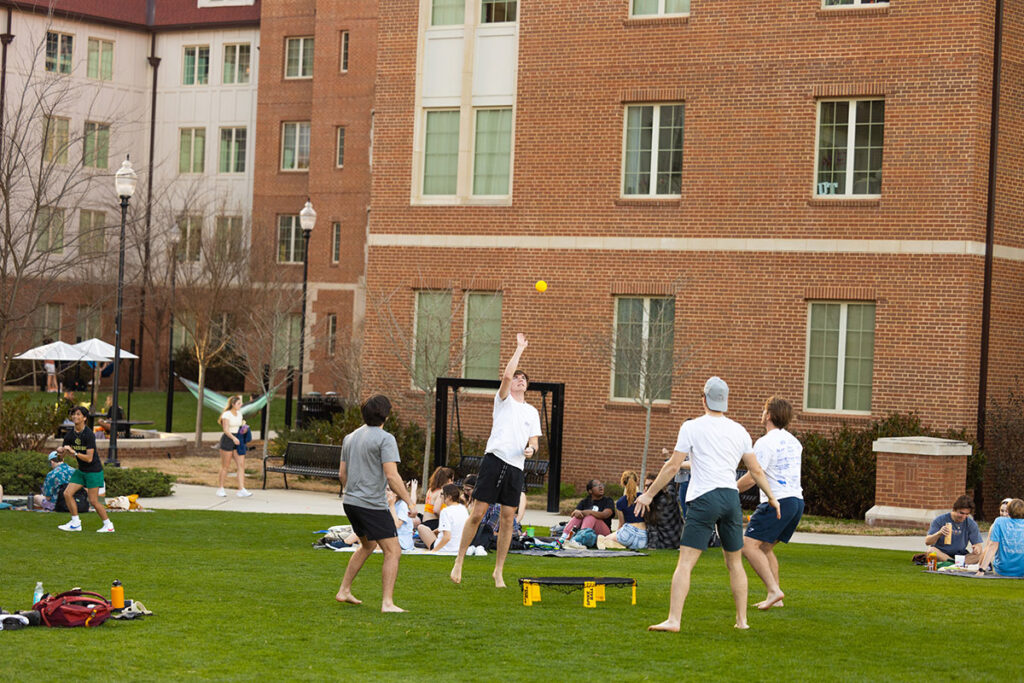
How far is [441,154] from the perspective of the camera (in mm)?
28469

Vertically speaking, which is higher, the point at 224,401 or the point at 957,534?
the point at 224,401

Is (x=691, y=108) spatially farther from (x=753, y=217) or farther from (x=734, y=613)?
(x=734, y=613)

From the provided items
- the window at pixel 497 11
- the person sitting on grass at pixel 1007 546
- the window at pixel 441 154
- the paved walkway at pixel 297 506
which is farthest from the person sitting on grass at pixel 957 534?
the window at pixel 497 11

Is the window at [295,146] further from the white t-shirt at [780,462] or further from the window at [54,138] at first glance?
the white t-shirt at [780,462]

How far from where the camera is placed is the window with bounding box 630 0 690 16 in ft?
87.7

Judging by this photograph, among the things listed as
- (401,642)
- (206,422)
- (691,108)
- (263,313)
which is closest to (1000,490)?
(691,108)

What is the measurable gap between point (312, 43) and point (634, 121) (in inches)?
1062

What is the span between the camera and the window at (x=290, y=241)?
168ft

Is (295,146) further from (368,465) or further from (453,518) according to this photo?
(368,465)

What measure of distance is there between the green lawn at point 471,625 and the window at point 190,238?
3181 centimetres

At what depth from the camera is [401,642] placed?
33.6 feet

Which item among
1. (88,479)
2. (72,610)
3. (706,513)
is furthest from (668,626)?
(88,479)

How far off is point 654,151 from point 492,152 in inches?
132

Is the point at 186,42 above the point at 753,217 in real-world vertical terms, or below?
above
